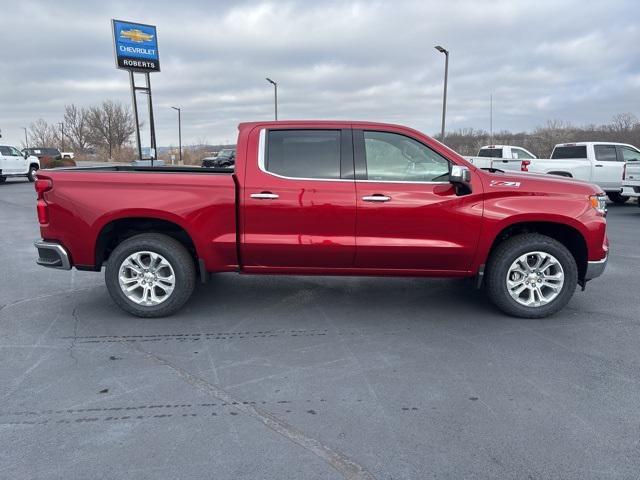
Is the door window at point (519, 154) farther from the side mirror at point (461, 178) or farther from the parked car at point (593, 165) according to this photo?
the side mirror at point (461, 178)

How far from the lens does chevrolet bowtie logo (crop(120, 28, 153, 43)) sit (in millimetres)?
33906

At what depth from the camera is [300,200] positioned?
4.82m

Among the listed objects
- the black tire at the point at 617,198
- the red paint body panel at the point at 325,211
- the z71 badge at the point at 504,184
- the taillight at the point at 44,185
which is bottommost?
the black tire at the point at 617,198

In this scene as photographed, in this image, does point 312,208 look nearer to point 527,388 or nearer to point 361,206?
point 361,206

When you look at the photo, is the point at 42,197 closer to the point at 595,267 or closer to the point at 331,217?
the point at 331,217

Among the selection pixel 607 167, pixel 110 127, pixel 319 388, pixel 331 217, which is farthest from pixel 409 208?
pixel 110 127

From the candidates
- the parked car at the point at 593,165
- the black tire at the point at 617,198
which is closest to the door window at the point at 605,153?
the parked car at the point at 593,165

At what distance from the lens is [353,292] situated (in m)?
5.97

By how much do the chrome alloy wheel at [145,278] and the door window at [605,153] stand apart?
14.8 m

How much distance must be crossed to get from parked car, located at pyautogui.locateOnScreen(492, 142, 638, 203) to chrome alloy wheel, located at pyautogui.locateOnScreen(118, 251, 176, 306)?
43.3 feet

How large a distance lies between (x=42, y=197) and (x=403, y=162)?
137 inches

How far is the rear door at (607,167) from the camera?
1541cm

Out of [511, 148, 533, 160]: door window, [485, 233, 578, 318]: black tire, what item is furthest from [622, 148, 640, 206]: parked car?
[485, 233, 578, 318]: black tire

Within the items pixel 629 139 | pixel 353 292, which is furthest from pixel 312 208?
pixel 629 139
